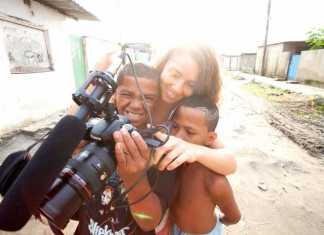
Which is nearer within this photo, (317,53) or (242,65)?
(317,53)

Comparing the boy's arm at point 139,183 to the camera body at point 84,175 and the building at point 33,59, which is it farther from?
the building at point 33,59

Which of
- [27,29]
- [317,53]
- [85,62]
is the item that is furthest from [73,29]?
[317,53]

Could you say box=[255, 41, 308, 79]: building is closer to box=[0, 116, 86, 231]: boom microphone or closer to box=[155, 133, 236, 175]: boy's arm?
box=[155, 133, 236, 175]: boy's arm

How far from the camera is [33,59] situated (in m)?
5.28

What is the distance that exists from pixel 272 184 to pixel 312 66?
1255 cm

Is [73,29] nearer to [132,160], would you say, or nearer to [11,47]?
[11,47]

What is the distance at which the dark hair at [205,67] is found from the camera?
53.9 inches

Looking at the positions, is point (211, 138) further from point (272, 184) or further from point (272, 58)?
point (272, 58)

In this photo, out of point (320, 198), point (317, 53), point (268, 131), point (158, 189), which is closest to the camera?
point (158, 189)

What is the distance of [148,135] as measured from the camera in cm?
84

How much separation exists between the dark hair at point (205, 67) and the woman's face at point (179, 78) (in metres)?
0.04

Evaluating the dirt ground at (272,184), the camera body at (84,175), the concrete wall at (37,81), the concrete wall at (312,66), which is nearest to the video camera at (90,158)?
the camera body at (84,175)

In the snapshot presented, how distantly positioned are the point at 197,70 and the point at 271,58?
21.5 m

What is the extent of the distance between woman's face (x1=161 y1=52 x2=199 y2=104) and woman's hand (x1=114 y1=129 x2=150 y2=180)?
651mm
